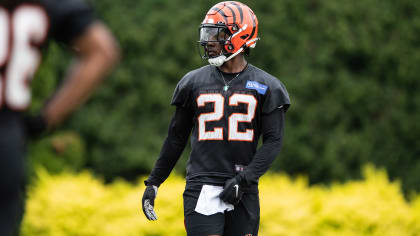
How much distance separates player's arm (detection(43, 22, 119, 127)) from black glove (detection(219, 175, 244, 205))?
2024mm

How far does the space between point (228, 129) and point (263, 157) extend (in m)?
0.32

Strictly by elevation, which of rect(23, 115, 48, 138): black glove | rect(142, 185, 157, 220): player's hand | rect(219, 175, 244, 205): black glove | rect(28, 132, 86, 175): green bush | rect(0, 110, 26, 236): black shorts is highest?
rect(28, 132, 86, 175): green bush

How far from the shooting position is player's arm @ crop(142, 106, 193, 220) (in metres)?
5.07

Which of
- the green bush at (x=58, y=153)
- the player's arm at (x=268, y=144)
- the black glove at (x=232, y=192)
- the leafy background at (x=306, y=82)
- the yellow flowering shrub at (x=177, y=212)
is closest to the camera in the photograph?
the black glove at (x=232, y=192)

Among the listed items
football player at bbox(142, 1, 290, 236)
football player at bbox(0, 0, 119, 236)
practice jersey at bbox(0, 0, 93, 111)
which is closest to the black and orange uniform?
football player at bbox(142, 1, 290, 236)

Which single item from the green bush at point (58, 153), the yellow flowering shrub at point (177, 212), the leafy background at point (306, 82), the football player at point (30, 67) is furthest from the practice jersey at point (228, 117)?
the leafy background at point (306, 82)

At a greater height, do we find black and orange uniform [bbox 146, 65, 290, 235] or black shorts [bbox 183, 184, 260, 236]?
black and orange uniform [bbox 146, 65, 290, 235]

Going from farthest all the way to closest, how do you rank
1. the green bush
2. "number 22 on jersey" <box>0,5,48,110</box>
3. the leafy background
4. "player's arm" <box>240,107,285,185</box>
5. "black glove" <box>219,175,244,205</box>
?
the leafy background, the green bush, "player's arm" <box>240,107,285,185</box>, "black glove" <box>219,175,244,205</box>, "number 22 on jersey" <box>0,5,48,110</box>

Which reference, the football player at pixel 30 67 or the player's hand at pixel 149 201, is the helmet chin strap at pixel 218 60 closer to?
the player's hand at pixel 149 201

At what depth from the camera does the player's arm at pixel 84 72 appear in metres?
2.77

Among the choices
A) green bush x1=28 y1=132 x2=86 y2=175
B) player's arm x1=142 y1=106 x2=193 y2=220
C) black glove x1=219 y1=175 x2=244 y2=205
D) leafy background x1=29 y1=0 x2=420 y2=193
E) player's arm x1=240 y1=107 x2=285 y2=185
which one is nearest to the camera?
black glove x1=219 y1=175 x2=244 y2=205

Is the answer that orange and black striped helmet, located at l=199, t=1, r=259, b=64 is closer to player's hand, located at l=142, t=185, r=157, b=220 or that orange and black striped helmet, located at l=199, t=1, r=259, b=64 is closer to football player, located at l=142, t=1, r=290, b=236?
football player, located at l=142, t=1, r=290, b=236

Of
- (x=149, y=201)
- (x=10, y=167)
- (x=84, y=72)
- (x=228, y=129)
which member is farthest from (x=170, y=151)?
(x=10, y=167)

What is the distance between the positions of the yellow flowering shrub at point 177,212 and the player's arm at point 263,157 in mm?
2336
